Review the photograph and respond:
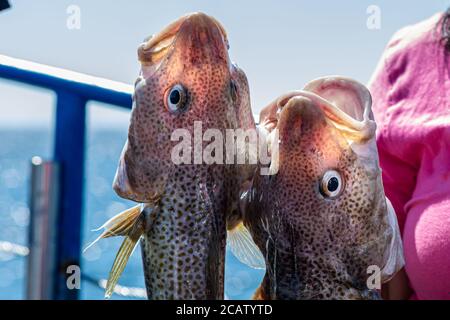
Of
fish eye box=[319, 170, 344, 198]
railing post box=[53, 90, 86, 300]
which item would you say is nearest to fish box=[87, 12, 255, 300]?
fish eye box=[319, 170, 344, 198]

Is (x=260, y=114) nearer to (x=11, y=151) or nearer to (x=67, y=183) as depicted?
(x=67, y=183)

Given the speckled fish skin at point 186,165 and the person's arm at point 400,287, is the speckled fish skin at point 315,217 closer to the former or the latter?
the speckled fish skin at point 186,165

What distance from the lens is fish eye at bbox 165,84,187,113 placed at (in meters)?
1.92

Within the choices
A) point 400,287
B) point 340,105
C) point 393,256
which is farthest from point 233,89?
point 400,287

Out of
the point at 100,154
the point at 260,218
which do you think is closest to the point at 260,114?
the point at 260,218

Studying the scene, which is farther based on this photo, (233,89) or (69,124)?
(69,124)

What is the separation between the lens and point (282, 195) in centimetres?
192

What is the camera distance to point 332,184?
1931 millimetres

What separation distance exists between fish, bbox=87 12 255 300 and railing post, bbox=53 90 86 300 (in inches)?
30.6

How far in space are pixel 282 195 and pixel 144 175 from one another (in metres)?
0.36

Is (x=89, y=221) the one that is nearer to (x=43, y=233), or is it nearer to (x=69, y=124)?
(x=69, y=124)

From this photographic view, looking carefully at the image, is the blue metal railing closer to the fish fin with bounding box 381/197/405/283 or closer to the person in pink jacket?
the person in pink jacket

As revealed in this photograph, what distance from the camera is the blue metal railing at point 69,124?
2.69 metres

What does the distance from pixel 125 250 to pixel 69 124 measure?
3.08 feet
